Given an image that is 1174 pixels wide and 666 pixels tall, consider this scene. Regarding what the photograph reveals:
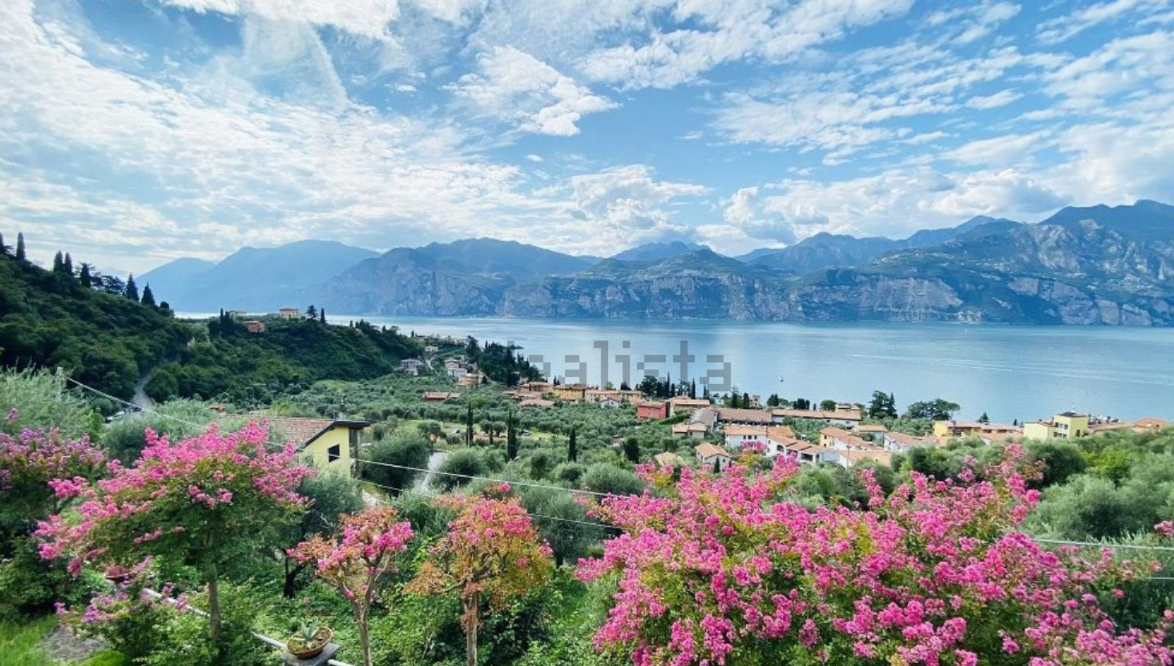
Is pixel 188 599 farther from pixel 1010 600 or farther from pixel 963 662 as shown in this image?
pixel 1010 600

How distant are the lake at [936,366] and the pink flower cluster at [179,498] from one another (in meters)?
67.0

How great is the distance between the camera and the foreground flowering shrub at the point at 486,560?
4863 millimetres

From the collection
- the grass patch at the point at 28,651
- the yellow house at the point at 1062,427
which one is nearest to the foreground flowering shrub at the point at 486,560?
the grass patch at the point at 28,651

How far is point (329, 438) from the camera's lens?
16.2 metres

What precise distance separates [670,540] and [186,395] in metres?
46.2

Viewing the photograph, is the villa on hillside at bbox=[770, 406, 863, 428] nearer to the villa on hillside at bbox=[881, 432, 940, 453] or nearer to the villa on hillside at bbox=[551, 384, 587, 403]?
the villa on hillside at bbox=[881, 432, 940, 453]

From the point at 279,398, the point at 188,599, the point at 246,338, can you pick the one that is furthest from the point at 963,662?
the point at 246,338

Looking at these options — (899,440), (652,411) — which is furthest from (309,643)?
(652,411)

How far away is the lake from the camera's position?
205 feet

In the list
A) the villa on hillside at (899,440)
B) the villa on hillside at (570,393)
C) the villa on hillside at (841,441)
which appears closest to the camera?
the villa on hillside at (841,441)

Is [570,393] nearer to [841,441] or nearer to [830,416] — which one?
[830,416]

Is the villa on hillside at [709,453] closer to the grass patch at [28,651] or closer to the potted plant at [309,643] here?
the potted plant at [309,643]

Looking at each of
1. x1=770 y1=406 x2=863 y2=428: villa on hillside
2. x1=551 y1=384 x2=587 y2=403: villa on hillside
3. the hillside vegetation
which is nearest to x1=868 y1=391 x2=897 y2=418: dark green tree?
x1=770 y1=406 x2=863 y2=428: villa on hillside

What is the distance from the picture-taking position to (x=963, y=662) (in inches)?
102
